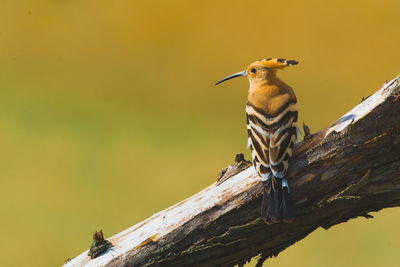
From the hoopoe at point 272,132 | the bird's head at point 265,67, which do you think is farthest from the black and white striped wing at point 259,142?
the bird's head at point 265,67

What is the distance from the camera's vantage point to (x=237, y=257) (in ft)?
5.27

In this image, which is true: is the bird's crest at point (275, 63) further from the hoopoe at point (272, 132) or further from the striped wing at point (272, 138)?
the striped wing at point (272, 138)

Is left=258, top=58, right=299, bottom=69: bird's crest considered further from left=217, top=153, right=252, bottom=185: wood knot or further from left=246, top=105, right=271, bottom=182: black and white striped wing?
left=217, top=153, right=252, bottom=185: wood knot

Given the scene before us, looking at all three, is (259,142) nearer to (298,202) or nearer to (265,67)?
(298,202)

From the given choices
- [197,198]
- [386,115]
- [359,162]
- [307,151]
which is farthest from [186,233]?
[386,115]

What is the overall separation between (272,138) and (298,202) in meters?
0.23

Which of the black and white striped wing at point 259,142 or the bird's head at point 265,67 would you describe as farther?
the bird's head at point 265,67

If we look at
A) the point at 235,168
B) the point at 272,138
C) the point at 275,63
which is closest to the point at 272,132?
the point at 272,138

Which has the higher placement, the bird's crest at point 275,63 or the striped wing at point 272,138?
the bird's crest at point 275,63

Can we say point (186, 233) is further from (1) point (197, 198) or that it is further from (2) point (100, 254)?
(2) point (100, 254)

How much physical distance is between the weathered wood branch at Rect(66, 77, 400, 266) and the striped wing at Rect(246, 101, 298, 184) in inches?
1.8

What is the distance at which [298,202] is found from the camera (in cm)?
151

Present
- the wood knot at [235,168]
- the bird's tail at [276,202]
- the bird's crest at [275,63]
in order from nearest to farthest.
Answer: the bird's tail at [276,202]
the wood knot at [235,168]
the bird's crest at [275,63]

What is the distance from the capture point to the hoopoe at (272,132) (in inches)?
Answer: 57.9
